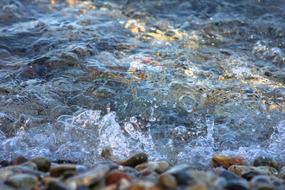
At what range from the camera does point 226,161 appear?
403cm

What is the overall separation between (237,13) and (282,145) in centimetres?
365

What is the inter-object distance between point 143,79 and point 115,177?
9.39ft

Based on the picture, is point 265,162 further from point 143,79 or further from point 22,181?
point 22,181

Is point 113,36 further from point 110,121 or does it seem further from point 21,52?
point 110,121

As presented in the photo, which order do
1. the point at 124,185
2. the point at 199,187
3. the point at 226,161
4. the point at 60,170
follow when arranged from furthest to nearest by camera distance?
the point at 226,161 → the point at 60,170 → the point at 124,185 → the point at 199,187

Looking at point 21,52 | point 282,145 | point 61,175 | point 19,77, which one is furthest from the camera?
point 21,52

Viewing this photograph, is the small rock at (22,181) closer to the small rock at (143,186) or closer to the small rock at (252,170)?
the small rock at (143,186)

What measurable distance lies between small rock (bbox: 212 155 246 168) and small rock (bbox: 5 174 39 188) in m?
1.67

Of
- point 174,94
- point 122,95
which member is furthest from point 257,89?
point 122,95

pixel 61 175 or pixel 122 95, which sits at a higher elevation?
pixel 61 175

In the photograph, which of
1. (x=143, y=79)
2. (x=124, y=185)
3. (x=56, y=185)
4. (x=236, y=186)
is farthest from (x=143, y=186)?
(x=143, y=79)

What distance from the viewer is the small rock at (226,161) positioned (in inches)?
158

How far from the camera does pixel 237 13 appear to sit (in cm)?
770

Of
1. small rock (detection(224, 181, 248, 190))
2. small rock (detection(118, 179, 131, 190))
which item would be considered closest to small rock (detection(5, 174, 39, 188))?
small rock (detection(118, 179, 131, 190))
